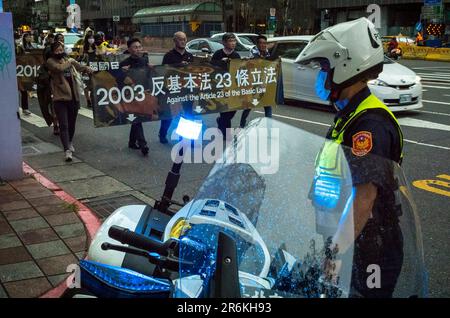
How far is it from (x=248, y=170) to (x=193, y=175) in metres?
4.96

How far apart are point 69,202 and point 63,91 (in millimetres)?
2711

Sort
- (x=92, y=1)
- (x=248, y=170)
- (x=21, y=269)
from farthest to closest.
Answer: (x=92, y=1), (x=21, y=269), (x=248, y=170)

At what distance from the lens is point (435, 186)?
6492mm

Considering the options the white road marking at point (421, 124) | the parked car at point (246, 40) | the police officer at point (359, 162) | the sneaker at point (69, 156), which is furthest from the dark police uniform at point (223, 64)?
the parked car at point (246, 40)

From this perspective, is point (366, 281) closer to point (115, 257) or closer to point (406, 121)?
point (115, 257)

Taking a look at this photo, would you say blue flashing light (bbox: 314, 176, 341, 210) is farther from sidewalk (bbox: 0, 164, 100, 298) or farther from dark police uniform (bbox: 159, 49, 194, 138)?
dark police uniform (bbox: 159, 49, 194, 138)

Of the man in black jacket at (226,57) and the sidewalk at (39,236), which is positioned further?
the man in black jacket at (226,57)

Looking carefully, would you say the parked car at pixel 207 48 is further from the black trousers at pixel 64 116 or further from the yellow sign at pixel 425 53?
the yellow sign at pixel 425 53

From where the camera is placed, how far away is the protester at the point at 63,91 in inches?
314

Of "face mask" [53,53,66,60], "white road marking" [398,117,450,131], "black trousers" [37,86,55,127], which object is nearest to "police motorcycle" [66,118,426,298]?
"face mask" [53,53,66,60]

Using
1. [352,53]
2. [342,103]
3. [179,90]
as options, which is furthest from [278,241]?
[179,90]

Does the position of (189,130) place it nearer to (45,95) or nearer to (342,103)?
(342,103)

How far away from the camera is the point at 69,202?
5879 millimetres
